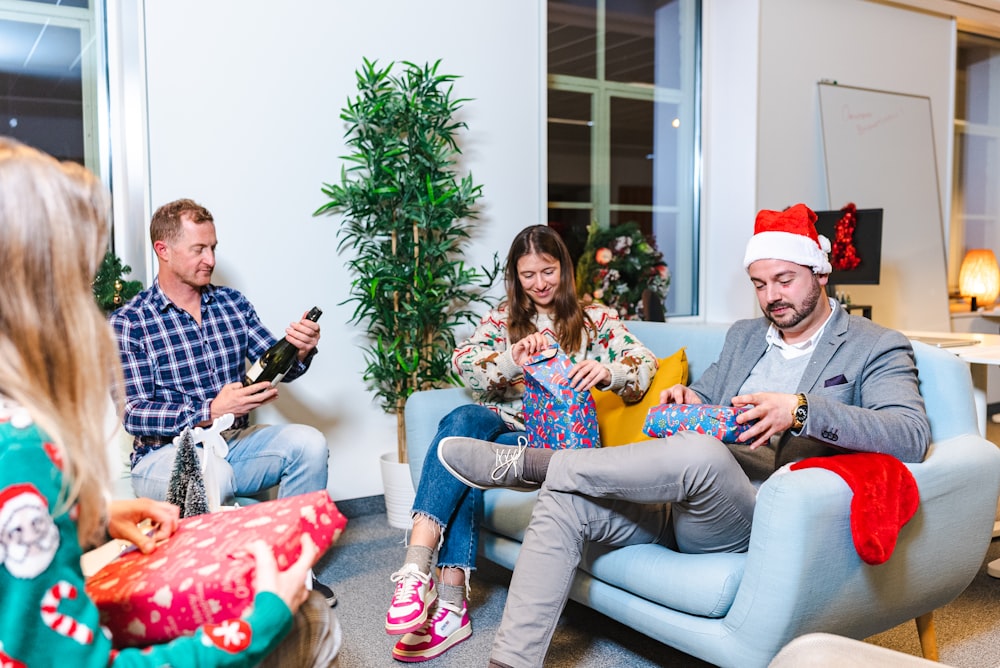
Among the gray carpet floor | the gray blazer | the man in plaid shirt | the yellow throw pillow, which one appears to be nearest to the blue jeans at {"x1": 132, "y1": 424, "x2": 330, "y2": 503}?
the man in plaid shirt

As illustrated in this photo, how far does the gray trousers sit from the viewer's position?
186cm

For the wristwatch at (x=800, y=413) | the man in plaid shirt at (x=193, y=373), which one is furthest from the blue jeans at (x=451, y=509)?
the wristwatch at (x=800, y=413)

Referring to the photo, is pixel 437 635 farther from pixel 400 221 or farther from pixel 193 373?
pixel 400 221

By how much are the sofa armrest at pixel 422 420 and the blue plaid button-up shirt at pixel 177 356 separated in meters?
0.41

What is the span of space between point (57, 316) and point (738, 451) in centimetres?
178

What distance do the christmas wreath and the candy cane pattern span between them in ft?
10.7

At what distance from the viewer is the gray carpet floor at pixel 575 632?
2.22m

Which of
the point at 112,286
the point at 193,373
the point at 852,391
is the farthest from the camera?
the point at 112,286

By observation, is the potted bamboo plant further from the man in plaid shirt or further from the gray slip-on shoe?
the gray slip-on shoe

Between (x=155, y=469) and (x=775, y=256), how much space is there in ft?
5.99

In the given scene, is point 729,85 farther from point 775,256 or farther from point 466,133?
point 775,256

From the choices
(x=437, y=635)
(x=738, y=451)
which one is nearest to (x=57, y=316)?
(x=437, y=635)

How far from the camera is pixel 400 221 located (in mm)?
3400

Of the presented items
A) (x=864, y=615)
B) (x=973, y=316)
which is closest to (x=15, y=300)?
(x=864, y=615)
